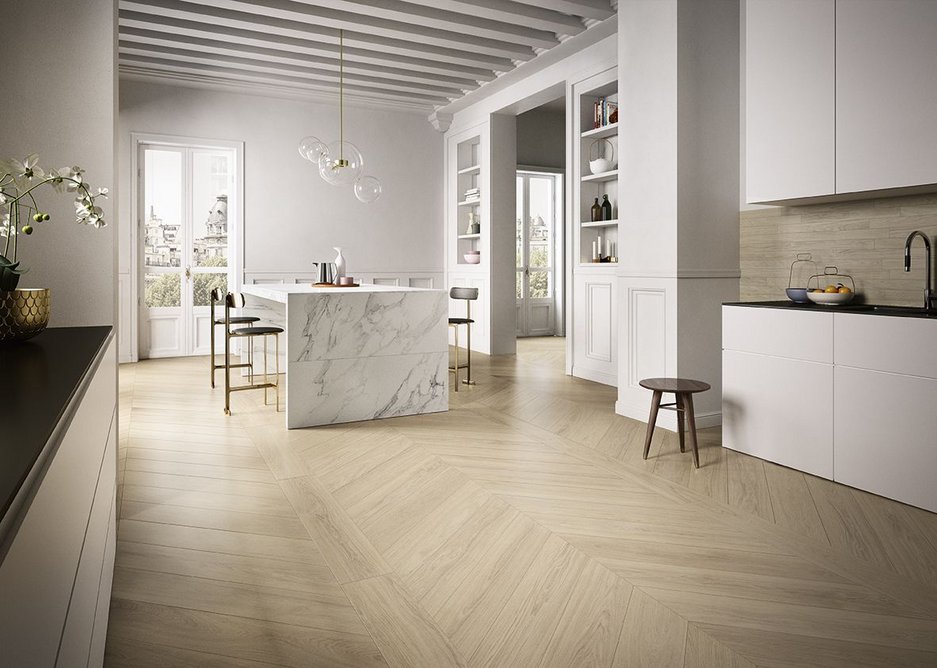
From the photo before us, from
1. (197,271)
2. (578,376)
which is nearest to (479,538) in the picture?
(578,376)

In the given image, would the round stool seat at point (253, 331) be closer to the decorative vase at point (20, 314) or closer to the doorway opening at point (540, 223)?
the decorative vase at point (20, 314)

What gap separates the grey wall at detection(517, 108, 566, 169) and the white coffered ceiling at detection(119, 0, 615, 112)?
1875mm

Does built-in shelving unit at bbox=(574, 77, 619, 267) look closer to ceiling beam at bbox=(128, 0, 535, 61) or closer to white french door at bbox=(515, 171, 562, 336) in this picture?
ceiling beam at bbox=(128, 0, 535, 61)

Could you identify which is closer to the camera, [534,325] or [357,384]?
[357,384]

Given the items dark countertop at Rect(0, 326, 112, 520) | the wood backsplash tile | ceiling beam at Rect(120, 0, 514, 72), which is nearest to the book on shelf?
ceiling beam at Rect(120, 0, 514, 72)

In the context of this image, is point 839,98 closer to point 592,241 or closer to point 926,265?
point 926,265

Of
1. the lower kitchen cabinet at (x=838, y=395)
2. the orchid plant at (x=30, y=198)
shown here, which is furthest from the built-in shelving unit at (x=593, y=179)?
the orchid plant at (x=30, y=198)

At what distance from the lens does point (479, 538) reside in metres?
2.73

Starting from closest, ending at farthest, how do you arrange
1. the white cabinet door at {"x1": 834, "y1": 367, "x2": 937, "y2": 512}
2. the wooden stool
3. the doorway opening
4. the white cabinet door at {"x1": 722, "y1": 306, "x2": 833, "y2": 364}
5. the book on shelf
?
1. the white cabinet door at {"x1": 834, "y1": 367, "x2": 937, "y2": 512}
2. the white cabinet door at {"x1": 722, "y1": 306, "x2": 833, "y2": 364}
3. the wooden stool
4. the book on shelf
5. the doorway opening

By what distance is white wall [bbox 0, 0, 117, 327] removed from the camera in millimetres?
2270

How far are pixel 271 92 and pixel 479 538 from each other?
656cm

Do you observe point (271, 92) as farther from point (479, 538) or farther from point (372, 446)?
point (479, 538)

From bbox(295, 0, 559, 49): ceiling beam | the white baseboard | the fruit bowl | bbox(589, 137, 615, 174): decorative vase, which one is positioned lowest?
the white baseboard

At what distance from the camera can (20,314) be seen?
5.94 ft
